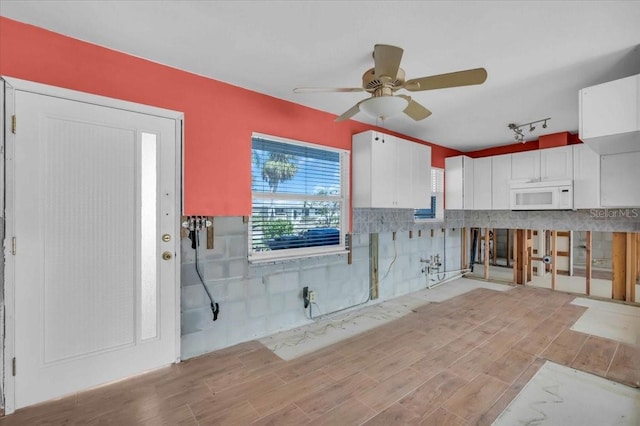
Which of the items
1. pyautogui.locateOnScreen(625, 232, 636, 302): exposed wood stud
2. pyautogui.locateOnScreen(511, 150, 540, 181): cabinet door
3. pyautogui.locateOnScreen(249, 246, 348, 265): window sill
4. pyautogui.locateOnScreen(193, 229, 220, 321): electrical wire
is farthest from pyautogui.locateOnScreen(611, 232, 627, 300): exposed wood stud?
pyautogui.locateOnScreen(193, 229, 220, 321): electrical wire

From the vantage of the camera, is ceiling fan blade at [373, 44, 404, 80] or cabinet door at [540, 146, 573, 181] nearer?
ceiling fan blade at [373, 44, 404, 80]

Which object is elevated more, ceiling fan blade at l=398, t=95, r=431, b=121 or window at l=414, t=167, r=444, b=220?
ceiling fan blade at l=398, t=95, r=431, b=121

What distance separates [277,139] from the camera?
10.0 ft

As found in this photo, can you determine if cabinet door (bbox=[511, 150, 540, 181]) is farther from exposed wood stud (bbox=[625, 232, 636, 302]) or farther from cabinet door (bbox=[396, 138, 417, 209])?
cabinet door (bbox=[396, 138, 417, 209])

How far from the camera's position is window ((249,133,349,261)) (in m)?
2.98

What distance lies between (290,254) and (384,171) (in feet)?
5.13

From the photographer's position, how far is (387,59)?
179 centimetres

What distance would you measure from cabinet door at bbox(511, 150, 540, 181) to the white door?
4.94 metres

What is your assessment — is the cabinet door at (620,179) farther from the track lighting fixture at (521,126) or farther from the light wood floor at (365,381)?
the light wood floor at (365,381)

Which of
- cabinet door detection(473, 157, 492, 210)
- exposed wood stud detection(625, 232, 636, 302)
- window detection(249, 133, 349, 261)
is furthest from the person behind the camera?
cabinet door detection(473, 157, 492, 210)

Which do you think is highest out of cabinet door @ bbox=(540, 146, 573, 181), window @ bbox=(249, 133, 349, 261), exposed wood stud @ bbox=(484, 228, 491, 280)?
cabinet door @ bbox=(540, 146, 573, 181)

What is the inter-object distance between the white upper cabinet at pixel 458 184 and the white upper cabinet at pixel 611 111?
2.82 m

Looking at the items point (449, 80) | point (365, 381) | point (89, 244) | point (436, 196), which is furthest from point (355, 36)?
point (436, 196)

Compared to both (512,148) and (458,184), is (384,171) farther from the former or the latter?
(512,148)
